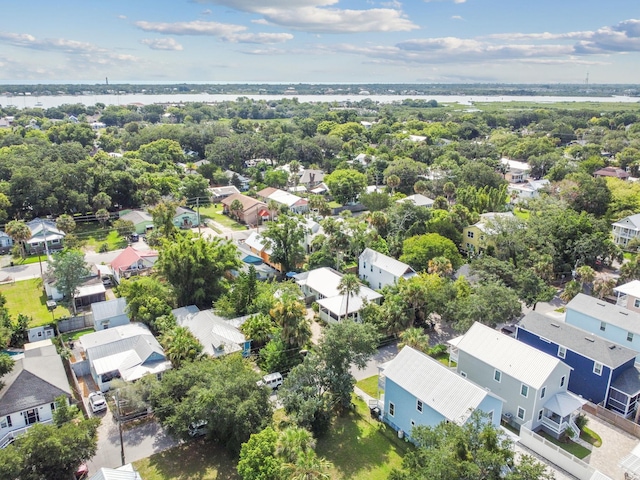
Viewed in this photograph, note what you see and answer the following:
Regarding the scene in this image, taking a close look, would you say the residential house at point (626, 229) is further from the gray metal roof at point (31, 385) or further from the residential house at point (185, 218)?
the gray metal roof at point (31, 385)

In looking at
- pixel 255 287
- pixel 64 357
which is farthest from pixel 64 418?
pixel 255 287

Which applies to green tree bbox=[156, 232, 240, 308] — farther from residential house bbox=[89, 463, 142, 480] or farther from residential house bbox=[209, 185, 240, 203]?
residential house bbox=[209, 185, 240, 203]

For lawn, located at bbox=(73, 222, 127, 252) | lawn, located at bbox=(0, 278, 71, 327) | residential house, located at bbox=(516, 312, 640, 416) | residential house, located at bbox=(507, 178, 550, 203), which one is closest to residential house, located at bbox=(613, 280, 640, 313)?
residential house, located at bbox=(516, 312, 640, 416)

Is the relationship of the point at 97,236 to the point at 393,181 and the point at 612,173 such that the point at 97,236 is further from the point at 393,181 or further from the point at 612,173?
the point at 612,173

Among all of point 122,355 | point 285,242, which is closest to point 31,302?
point 122,355

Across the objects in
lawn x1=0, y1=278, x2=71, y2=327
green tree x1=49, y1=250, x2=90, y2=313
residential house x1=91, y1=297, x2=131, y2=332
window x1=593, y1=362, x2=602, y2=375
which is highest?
green tree x1=49, y1=250, x2=90, y2=313

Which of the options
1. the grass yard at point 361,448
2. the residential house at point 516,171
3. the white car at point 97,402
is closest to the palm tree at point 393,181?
the residential house at point 516,171

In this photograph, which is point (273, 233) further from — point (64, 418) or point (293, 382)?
point (64, 418)
